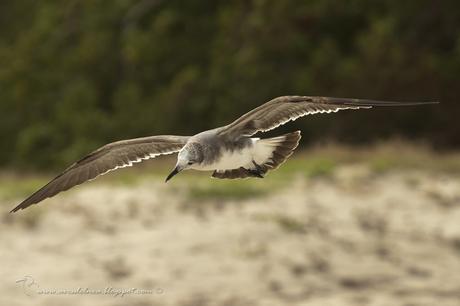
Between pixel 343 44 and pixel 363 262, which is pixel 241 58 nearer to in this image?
pixel 343 44

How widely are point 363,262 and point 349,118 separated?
15.1 feet

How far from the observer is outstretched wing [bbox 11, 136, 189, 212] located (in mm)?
4875

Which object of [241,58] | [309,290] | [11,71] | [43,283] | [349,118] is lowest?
[309,290]

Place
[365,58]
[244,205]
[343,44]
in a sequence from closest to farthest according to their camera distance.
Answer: [244,205] < [365,58] < [343,44]

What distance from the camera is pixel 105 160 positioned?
199 inches

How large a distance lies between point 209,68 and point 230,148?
36.0 ft

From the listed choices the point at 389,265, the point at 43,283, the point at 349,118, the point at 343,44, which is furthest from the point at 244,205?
the point at 343,44

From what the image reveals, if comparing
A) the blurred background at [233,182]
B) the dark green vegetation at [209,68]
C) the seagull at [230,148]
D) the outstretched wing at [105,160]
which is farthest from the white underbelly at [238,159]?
the dark green vegetation at [209,68]

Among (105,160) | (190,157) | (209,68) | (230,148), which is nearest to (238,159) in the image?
(230,148)

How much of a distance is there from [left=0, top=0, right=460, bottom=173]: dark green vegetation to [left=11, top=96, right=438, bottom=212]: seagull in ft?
28.9

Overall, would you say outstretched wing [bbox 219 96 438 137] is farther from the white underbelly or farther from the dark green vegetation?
the dark green vegetation

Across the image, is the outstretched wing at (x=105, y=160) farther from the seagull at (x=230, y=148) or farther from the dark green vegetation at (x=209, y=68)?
the dark green vegetation at (x=209, y=68)

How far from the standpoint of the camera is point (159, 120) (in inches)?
595

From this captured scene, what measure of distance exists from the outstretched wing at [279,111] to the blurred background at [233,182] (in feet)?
15.2
